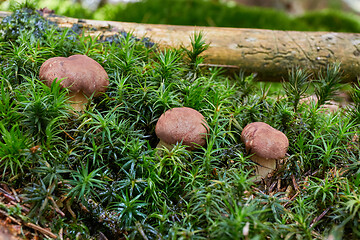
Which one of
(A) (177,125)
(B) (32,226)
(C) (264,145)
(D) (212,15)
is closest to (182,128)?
(A) (177,125)

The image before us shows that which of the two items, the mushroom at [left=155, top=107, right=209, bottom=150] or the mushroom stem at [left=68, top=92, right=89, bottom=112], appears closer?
the mushroom at [left=155, top=107, right=209, bottom=150]

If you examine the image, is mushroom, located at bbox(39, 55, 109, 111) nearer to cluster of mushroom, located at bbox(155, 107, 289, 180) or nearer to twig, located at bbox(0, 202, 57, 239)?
cluster of mushroom, located at bbox(155, 107, 289, 180)

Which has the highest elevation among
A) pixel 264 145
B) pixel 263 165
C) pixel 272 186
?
pixel 264 145

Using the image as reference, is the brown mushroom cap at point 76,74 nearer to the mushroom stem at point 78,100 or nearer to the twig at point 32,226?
the mushroom stem at point 78,100

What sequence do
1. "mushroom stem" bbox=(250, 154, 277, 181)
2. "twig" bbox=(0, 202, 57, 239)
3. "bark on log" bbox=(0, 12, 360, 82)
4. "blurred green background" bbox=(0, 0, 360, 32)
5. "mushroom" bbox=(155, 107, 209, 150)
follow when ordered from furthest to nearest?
"blurred green background" bbox=(0, 0, 360, 32) < "bark on log" bbox=(0, 12, 360, 82) < "mushroom stem" bbox=(250, 154, 277, 181) < "mushroom" bbox=(155, 107, 209, 150) < "twig" bbox=(0, 202, 57, 239)

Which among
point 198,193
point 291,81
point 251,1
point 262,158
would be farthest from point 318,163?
point 251,1

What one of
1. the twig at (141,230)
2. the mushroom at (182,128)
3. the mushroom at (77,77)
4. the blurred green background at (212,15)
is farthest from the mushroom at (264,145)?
the blurred green background at (212,15)

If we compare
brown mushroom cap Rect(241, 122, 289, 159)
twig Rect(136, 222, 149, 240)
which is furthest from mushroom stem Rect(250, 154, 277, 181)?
twig Rect(136, 222, 149, 240)

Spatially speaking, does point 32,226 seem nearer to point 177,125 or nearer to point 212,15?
point 177,125

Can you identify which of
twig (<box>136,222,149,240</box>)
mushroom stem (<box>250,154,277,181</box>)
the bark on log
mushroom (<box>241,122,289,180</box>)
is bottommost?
twig (<box>136,222,149,240</box>)
